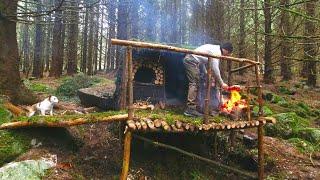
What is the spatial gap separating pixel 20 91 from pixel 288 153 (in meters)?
7.33

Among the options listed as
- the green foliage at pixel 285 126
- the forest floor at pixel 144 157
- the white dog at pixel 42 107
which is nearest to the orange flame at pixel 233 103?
the forest floor at pixel 144 157

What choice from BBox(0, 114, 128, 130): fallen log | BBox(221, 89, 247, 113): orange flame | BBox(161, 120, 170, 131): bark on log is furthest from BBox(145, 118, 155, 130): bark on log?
BBox(221, 89, 247, 113): orange flame

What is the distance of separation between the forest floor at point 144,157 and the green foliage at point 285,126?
523mm

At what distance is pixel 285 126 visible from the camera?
11734 millimetres

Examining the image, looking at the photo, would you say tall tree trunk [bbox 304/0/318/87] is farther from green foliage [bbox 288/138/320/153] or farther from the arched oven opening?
the arched oven opening

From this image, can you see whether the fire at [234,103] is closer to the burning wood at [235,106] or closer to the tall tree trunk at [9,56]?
the burning wood at [235,106]

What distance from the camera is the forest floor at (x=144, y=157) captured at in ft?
25.1

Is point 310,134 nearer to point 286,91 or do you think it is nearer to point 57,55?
point 286,91

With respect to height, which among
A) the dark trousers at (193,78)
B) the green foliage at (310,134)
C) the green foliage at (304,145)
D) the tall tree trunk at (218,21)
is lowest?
the green foliage at (304,145)

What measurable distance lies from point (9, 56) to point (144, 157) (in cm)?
449

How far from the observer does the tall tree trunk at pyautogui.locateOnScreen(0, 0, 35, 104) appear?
9.73m

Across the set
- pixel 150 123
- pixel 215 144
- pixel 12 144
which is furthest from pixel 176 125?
pixel 12 144

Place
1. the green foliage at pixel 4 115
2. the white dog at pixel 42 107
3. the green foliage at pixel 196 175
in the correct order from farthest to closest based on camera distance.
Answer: the white dog at pixel 42 107
the green foliage at pixel 196 175
the green foliage at pixel 4 115

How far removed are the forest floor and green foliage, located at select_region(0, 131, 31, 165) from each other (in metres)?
0.05
